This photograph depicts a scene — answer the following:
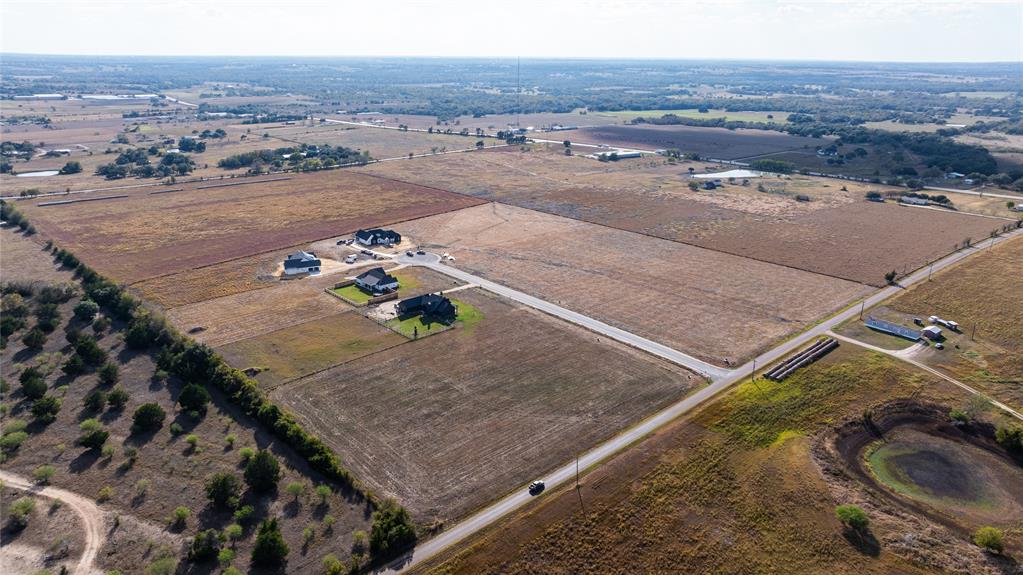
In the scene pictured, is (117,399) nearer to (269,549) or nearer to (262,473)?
(262,473)

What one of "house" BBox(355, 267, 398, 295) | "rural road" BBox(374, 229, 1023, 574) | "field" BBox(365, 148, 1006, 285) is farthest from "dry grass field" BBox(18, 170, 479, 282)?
"rural road" BBox(374, 229, 1023, 574)

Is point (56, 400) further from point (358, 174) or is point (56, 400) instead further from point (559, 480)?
point (358, 174)

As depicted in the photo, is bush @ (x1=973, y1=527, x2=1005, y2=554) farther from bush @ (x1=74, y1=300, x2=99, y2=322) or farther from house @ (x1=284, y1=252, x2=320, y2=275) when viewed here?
bush @ (x1=74, y1=300, x2=99, y2=322)

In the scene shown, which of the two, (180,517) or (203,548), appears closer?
(203,548)

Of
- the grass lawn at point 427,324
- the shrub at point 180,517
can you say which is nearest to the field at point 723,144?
the grass lawn at point 427,324

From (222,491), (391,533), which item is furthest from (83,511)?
(391,533)
